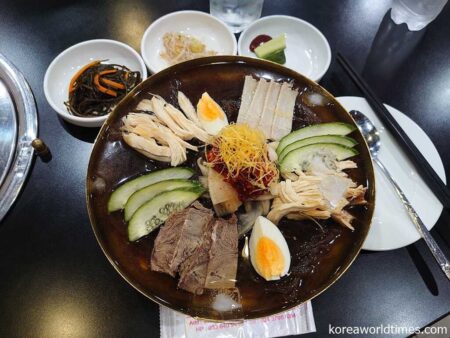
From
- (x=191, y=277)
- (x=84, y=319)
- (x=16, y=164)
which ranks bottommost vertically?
(x=84, y=319)

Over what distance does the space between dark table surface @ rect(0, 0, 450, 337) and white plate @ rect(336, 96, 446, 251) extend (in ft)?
0.53

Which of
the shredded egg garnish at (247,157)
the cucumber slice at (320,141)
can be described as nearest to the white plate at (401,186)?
the cucumber slice at (320,141)

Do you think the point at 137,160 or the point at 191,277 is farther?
the point at 137,160

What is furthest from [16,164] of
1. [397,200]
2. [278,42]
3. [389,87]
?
A: [389,87]

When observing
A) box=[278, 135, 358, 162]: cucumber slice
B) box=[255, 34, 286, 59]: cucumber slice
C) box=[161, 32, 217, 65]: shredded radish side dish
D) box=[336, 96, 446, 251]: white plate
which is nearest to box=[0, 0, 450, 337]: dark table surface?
box=[336, 96, 446, 251]: white plate

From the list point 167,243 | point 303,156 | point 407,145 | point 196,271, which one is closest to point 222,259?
point 196,271

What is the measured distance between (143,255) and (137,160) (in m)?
0.46

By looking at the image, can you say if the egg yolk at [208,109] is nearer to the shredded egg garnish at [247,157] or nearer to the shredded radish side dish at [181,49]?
the shredded egg garnish at [247,157]

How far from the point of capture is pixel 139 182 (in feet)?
5.56

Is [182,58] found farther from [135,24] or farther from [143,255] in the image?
[143,255]

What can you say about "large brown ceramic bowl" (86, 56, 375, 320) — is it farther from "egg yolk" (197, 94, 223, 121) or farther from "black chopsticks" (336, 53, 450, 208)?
"black chopsticks" (336, 53, 450, 208)

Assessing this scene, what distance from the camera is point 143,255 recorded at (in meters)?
1.62

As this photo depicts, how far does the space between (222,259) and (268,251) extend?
20 centimetres

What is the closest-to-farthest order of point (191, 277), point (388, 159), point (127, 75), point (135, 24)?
point (191, 277) → point (388, 159) → point (127, 75) → point (135, 24)
